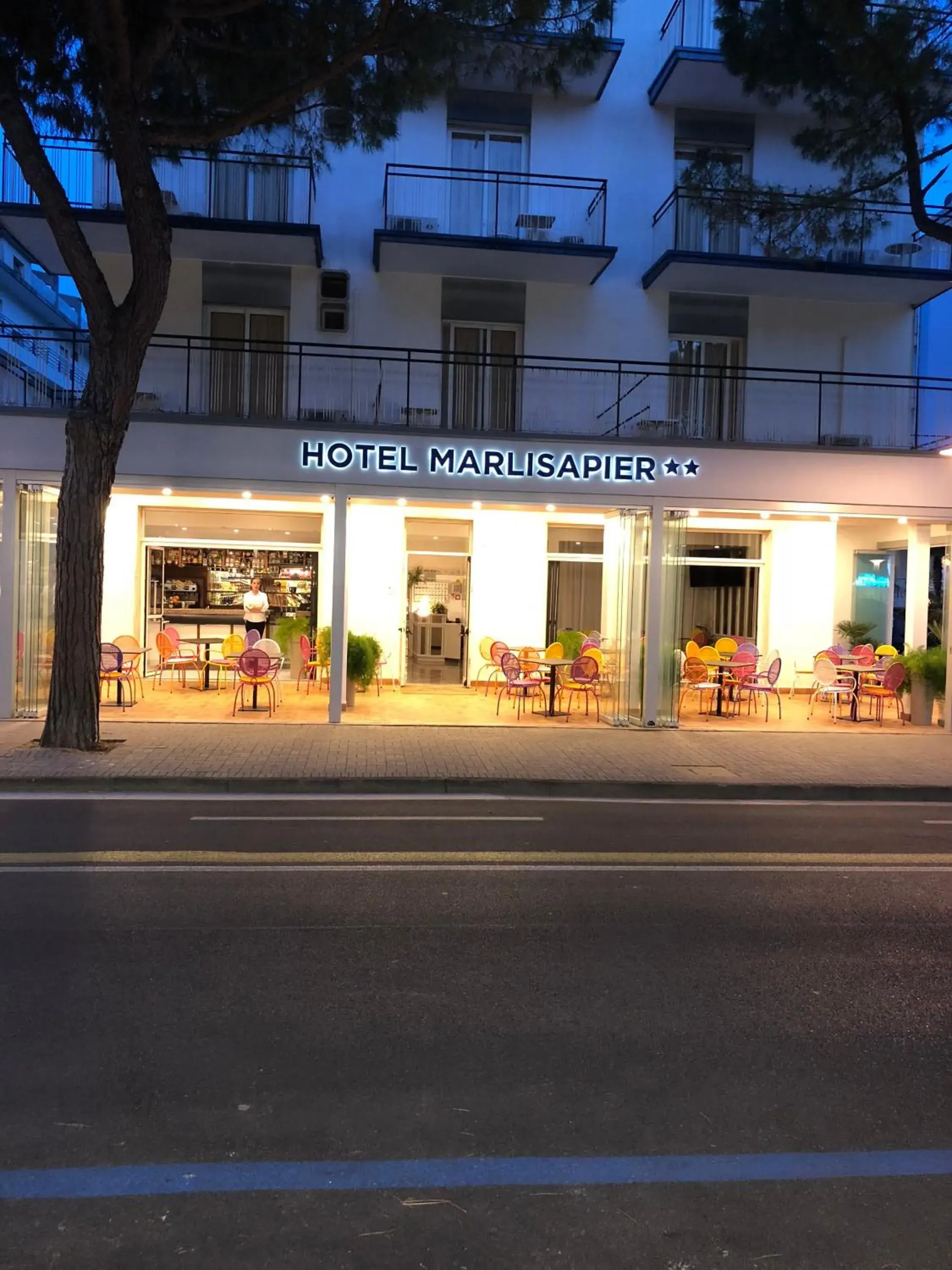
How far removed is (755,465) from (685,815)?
695 cm

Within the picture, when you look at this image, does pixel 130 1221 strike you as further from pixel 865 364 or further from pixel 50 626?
pixel 865 364

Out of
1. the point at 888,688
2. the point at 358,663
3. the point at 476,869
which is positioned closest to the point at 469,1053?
the point at 476,869

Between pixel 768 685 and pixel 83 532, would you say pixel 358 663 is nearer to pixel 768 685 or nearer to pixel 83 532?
pixel 83 532

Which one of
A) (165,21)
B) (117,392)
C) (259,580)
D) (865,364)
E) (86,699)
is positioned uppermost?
(165,21)

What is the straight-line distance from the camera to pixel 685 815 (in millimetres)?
8844

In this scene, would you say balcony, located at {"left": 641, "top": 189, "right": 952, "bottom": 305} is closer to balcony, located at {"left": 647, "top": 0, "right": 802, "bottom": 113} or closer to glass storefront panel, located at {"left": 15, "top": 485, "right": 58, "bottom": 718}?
balcony, located at {"left": 647, "top": 0, "right": 802, "bottom": 113}

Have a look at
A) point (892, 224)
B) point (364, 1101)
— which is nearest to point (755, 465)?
point (892, 224)

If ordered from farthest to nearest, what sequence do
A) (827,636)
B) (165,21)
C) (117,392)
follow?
(827,636)
(117,392)
(165,21)

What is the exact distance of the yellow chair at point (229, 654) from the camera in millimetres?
15473

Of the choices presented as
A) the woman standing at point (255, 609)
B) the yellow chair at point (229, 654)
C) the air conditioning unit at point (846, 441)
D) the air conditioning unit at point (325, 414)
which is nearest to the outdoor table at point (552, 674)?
the yellow chair at point (229, 654)

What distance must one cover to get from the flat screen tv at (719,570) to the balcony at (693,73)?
7568mm

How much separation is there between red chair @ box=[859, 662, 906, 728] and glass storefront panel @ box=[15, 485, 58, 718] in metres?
12.0

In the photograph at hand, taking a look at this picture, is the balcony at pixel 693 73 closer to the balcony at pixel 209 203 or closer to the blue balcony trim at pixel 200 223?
the balcony at pixel 209 203

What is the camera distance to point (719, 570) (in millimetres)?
18797
